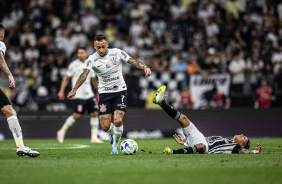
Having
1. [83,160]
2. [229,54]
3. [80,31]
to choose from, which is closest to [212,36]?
[229,54]

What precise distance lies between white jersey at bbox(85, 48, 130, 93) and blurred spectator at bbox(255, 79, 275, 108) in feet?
26.8

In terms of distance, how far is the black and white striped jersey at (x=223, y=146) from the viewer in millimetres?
10055

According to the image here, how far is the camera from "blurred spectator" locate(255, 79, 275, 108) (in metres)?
17.8

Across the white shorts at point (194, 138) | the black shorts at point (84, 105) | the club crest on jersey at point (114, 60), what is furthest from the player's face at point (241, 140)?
the black shorts at point (84, 105)

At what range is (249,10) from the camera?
2311cm

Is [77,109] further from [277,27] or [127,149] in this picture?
[277,27]

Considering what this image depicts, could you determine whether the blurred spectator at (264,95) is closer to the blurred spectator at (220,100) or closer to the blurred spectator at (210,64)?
the blurred spectator at (220,100)

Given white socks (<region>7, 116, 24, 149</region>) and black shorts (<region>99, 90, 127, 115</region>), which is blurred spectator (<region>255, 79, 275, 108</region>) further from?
white socks (<region>7, 116, 24, 149</region>)

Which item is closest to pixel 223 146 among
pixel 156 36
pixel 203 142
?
pixel 203 142

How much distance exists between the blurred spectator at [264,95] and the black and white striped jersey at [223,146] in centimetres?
819

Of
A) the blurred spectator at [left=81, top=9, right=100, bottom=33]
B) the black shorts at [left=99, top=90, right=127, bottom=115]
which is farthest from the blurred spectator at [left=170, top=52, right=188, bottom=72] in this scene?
the black shorts at [left=99, top=90, right=127, bottom=115]

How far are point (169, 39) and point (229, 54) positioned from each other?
10.2 feet

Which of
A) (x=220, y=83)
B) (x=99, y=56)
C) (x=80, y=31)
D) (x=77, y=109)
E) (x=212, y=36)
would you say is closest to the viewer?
(x=99, y=56)

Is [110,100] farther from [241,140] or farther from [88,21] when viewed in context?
[88,21]
